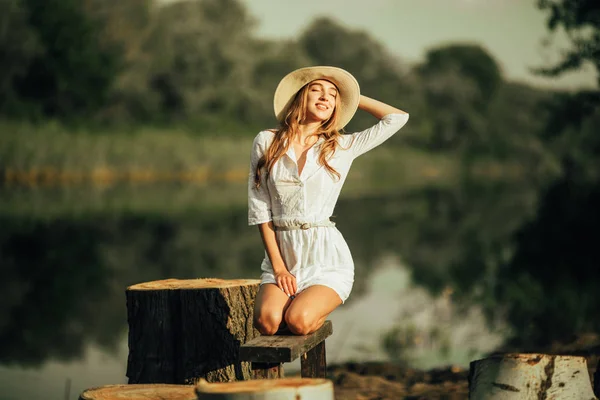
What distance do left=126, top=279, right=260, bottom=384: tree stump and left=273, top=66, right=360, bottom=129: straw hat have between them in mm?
1041

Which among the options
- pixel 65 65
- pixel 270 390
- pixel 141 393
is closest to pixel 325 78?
pixel 141 393

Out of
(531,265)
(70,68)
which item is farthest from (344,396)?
(70,68)

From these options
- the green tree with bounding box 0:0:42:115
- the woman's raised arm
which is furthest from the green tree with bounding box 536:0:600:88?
the green tree with bounding box 0:0:42:115

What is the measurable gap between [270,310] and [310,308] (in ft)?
0.61

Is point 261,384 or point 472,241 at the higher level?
point 472,241

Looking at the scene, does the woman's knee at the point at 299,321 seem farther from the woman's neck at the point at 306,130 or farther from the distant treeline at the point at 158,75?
the distant treeline at the point at 158,75

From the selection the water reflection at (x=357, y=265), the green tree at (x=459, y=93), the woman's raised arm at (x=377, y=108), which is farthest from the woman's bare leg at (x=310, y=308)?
the green tree at (x=459, y=93)

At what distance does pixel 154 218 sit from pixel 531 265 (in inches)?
451

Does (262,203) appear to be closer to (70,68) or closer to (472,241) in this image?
(472,241)

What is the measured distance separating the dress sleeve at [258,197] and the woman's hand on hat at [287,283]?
290 mm

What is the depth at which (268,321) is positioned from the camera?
427cm

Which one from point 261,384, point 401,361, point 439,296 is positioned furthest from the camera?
point 439,296

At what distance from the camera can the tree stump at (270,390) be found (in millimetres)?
3141

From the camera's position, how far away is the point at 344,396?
237 inches
